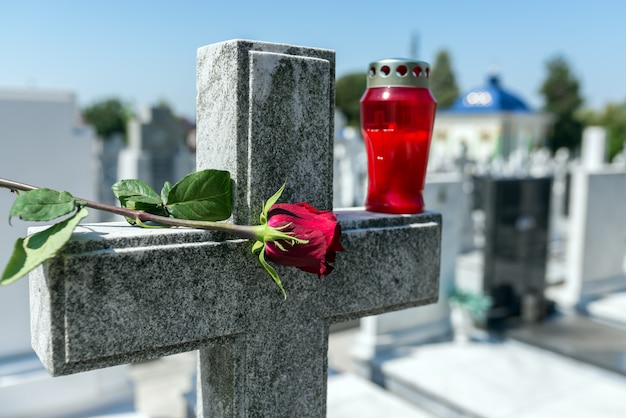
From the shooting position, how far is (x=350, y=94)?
47.3m

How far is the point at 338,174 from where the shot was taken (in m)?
7.02

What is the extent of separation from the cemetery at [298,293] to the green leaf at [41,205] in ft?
0.21

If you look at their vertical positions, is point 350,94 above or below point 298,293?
above

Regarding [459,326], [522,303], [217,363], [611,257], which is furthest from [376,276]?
[611,257]

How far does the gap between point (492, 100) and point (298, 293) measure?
19266 mm

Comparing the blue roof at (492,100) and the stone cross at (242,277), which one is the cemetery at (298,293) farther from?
the blue roof at (492,100)

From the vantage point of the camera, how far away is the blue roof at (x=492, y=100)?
1914 cm

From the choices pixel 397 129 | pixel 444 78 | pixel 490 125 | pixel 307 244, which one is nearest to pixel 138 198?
pixel 307 244

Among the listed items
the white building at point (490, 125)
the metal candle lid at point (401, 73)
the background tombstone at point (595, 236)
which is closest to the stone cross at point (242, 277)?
the metal candle lid at point (401, 73)

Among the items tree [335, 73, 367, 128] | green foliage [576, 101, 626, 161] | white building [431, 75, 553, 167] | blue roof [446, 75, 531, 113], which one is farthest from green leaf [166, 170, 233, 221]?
tree [335, 73, 367, 128]

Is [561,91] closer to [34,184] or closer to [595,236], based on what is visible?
[595,236]

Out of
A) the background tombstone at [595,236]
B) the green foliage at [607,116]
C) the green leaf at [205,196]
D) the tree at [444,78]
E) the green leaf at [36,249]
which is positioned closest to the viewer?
the green leaf at [36,249]

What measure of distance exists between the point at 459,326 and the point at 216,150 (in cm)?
466

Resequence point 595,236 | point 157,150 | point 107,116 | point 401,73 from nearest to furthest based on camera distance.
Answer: point 401,73 → point 595,236 → point 157,150 → point 107,116
